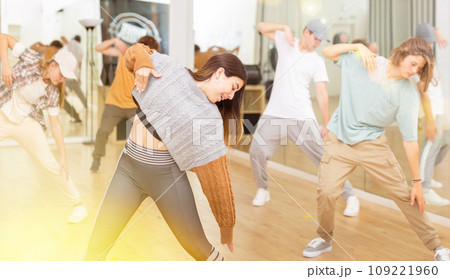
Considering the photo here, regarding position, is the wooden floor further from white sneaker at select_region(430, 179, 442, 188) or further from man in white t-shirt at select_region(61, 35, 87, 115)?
man in white t-shirt at select_region(61, 35, 87, 115)

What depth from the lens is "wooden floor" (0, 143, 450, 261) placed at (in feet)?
6.23

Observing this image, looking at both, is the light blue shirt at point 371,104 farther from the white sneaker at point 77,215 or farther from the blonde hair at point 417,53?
the white sneaker at point 77,215

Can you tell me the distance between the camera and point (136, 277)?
1.50m

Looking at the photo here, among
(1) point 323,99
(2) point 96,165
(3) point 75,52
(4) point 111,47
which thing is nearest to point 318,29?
(1) point 323,99

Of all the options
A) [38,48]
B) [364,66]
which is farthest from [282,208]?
[38,48]

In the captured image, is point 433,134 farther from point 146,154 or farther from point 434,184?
point 146,154

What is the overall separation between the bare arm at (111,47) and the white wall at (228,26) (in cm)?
61

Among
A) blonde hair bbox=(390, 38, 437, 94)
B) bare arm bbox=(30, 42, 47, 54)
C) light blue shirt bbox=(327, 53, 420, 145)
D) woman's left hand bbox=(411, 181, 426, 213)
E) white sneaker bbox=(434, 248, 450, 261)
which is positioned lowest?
white sneaker bbox=(434, 248, 450, 261)

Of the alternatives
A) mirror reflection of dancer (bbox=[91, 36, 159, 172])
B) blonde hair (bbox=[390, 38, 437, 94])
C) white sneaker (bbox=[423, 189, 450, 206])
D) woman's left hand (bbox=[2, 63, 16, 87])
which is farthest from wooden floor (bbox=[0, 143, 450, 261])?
blonde hair (bbox=[390, 38, 437, 94])

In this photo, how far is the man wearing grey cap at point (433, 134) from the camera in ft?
7.14

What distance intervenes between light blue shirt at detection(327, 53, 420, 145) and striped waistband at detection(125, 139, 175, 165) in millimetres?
771

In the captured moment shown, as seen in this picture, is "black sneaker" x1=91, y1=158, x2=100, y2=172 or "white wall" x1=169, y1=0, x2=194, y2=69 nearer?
"white wall" x1=169, y1=0, x2=194, y2=69

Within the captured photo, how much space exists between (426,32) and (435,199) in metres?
0.76

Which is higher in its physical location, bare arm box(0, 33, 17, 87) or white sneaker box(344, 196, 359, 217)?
bare arm box(0, 33, 17, 87)
